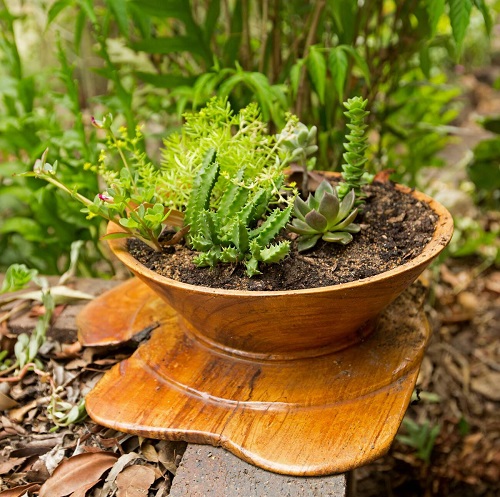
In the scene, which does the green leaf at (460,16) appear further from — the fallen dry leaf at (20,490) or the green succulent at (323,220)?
the fallen dry leaf at (20,490)

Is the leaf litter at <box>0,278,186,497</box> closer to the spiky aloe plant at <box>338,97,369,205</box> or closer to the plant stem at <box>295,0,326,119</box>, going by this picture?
the spiky aloe plant at <box>338,97,369,205</box>

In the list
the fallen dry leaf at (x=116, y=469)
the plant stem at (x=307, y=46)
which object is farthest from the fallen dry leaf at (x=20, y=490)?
the plant stem at (x=307, y=46)

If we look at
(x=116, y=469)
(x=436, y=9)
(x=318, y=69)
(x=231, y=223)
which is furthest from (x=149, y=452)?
(x=436, y=9)

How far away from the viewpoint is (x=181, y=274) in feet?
2.93

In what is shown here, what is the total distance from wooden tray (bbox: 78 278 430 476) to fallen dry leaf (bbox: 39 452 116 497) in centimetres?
7

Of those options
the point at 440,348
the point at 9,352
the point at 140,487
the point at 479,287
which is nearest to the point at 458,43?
the point at 140,487

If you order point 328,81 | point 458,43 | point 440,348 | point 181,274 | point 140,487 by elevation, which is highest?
point 458,43

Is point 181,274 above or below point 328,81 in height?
below

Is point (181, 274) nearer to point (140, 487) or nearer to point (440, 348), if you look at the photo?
point (140, 487)

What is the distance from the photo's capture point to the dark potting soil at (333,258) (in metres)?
0.85

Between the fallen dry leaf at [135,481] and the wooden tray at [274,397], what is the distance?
64 mm

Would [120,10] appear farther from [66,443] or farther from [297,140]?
[66,443]

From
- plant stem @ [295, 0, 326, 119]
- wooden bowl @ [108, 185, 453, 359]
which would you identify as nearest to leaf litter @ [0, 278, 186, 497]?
wooden bowl @ [108, 185, 453, 359]

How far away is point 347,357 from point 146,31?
0.84 metres
